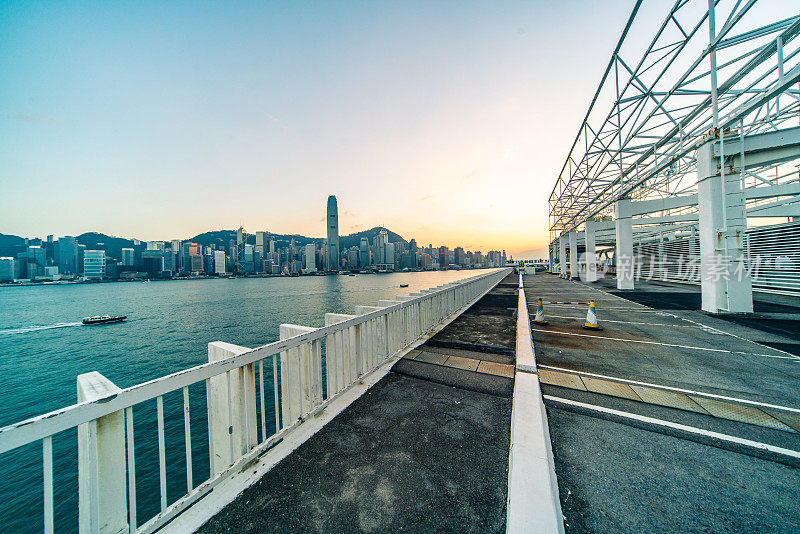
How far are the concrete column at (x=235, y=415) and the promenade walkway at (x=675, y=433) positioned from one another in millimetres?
2962

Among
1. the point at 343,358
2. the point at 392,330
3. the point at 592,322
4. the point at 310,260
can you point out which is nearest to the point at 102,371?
the point at 392,330

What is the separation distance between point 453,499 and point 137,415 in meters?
14.6

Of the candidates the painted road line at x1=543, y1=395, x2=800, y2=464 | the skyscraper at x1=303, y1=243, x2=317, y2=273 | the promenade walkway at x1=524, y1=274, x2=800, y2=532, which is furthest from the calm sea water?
the skyscraper at x1=303, y1=243, x2=317, y2=273


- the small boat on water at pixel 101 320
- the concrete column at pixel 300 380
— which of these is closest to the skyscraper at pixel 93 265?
the small boat on water at pixel 101 320

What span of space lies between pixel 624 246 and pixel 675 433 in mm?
22218

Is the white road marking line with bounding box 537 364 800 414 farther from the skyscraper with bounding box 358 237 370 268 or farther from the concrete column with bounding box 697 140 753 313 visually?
the skyscraper with bounding box 358 237 370 268

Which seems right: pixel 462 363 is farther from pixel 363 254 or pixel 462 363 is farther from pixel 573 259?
pixel 363 254

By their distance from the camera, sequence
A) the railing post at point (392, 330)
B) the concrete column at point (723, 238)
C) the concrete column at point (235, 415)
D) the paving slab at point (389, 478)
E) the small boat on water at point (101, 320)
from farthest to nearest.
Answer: the small boat on water at point (101, 320)
the concrete column at point (723, 238)
the railing post at point (392, 330)
the concrete column at point (235, 415)
the paving slab at point (389, 478)

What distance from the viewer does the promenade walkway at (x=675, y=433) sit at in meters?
2.21

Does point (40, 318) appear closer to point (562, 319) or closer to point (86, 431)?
point (86, 431)

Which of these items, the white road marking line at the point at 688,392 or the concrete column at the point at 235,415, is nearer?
the concrete column at the point at 235,415

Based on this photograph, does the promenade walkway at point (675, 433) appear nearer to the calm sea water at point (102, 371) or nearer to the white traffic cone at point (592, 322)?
the white traffic cone at point (592, 322)

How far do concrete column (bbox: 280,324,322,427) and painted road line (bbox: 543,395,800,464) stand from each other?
3.36 m

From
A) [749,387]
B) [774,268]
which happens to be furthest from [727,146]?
[774,268]
